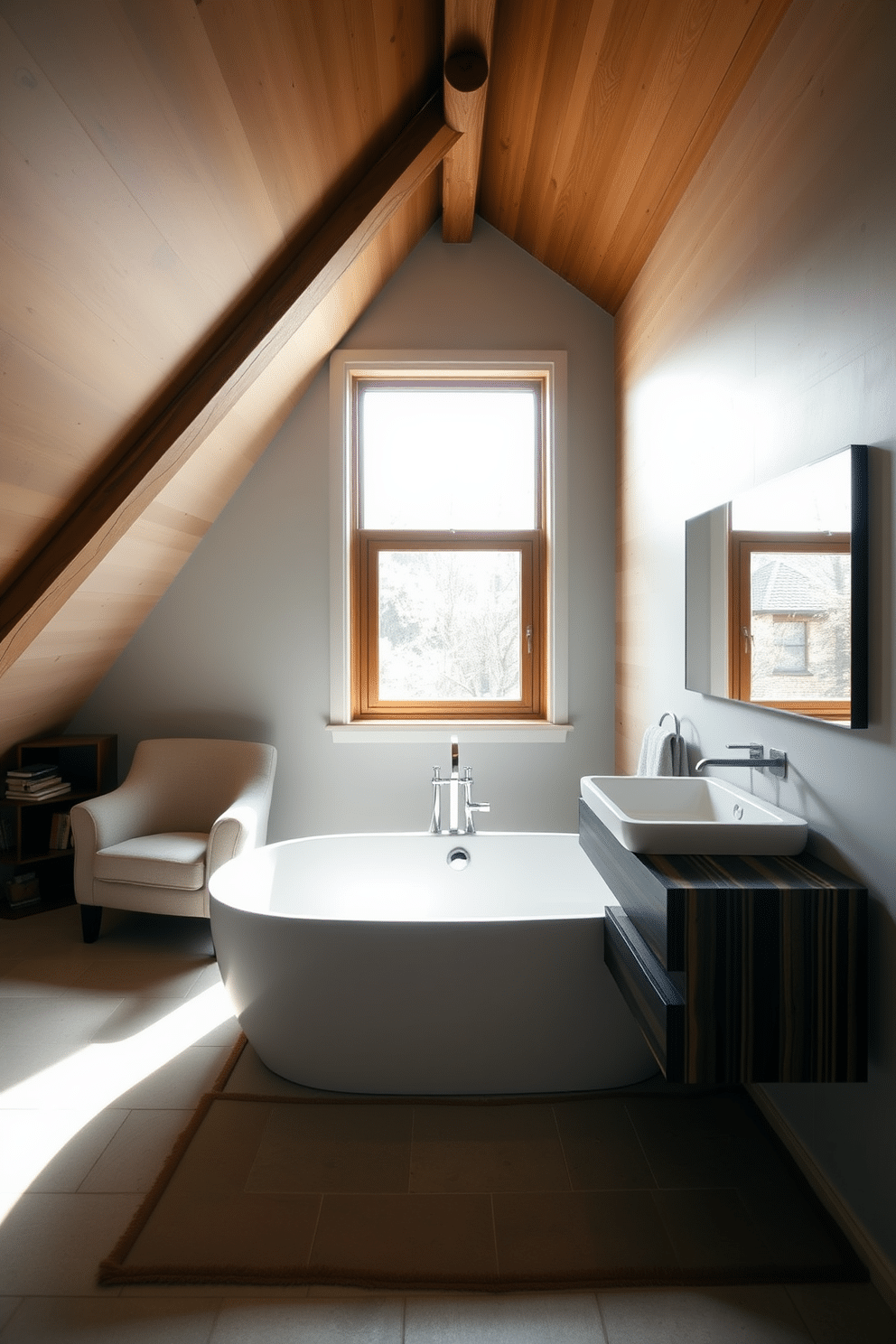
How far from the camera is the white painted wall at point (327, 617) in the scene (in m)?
3.67

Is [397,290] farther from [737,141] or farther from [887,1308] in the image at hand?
[887,1308]

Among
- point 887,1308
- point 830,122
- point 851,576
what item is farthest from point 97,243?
point 887,1308

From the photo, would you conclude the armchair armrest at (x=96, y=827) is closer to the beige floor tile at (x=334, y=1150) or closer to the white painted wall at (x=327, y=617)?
the white painted wall at (x=327, y=617)

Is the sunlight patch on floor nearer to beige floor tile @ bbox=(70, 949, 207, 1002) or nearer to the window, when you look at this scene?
beige floor tile @ bbox=(70, 949, 207, 1002)

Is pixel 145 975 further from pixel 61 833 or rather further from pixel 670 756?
pixel 670 756

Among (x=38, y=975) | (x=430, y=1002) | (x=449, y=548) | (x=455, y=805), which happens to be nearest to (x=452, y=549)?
(x=449, y=548)

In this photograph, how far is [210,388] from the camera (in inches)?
97.7

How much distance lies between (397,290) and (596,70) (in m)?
1.42

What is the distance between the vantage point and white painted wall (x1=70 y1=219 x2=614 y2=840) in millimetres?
3666

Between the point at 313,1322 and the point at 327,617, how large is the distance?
266 cm

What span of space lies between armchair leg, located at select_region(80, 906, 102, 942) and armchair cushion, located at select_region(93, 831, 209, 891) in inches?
6.1

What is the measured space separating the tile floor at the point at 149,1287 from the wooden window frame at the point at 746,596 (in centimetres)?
111

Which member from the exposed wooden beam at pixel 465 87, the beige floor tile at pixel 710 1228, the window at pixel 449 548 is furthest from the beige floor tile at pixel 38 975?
the exposed wooden beam at pixel 465 87

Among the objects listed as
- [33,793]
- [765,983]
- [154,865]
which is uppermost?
[33,793]
